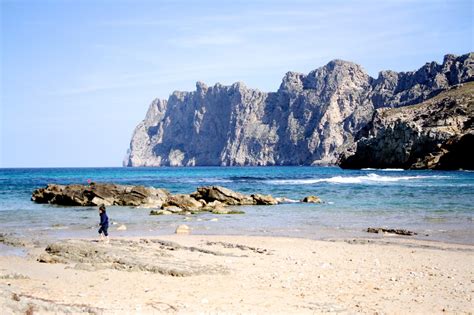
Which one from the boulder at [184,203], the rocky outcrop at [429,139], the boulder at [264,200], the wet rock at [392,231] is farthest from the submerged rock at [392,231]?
the rocky outcrop at [429,139]

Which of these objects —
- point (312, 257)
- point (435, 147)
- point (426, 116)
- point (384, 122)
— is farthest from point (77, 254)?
point (384, 122)

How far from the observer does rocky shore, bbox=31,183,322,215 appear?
38438 millimetres

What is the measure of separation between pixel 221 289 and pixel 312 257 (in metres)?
5.38

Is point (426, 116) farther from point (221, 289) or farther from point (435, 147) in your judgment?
point (221, 289)

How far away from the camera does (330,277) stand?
1274 centimetres

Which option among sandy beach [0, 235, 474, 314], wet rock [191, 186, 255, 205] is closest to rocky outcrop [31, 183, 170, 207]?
wet rock [191, 186, 255, 205]

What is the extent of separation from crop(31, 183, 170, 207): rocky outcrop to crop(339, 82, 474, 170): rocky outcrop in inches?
3146

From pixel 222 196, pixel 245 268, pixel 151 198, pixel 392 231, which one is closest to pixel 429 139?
pixel 222 196

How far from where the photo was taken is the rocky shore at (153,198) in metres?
38.4

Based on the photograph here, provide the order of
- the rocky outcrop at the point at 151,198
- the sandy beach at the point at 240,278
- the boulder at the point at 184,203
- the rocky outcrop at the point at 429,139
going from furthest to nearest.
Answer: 1. the rocky outcrop at the point at 429,139
2. the rocky outcrop at the point at 151,198
3. the boulder at the point at 184,203
4. the sandy beach at the point at 240,278

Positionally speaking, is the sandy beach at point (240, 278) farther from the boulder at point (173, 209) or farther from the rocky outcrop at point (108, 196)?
the rocky outcrop at point (108, 196)

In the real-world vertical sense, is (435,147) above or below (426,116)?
below

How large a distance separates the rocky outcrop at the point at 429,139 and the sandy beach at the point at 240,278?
3724 inches

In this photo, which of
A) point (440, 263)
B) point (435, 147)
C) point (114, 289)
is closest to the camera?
point (114, 289)
